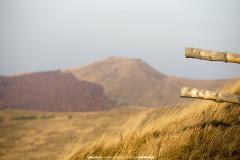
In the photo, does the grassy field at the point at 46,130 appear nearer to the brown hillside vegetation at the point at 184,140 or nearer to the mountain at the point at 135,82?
the brown hillside vegetation at the point at 184,140

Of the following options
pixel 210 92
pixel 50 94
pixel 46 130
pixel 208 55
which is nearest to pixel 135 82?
pixel 50 94

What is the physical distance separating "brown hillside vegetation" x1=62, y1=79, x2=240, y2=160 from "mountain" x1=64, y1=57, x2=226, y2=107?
26.1 m

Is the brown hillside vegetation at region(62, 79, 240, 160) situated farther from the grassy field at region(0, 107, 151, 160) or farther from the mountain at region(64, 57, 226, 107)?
the mountain at region(64, 57, 226, 107)

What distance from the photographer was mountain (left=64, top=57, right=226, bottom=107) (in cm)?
3428

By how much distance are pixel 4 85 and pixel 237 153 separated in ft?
104

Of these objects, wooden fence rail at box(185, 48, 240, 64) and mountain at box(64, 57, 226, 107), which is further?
mountain at box(64, 57, 226, 107)

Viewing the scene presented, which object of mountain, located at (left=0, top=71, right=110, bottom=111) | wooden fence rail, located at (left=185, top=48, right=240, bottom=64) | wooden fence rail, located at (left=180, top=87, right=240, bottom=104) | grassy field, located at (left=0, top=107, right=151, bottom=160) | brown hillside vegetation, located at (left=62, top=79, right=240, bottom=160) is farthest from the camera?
mountain, located at (left=0, top=71, right=110, bottom=111)

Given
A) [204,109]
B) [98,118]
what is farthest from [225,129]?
[98,118]

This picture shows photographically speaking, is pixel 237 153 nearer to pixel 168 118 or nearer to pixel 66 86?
pixel 168 118

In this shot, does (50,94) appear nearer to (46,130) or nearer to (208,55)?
(46,130)

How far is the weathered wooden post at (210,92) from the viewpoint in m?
5.09

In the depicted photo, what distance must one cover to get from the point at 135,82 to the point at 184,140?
104ft

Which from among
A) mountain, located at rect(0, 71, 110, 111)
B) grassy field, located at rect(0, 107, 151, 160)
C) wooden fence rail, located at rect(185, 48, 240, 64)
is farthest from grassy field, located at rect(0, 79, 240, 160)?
mountain, located at rect(0, 71, 110, 111)

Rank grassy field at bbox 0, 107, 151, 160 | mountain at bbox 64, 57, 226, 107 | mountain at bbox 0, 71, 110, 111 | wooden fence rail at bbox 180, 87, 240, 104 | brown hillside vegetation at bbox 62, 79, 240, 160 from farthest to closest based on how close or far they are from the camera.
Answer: mountain at bbox 64, 57, 226, 107 → mountain at bbox 0, 71, 110, 111 → grassy field at bbox 0, 107, 151, 160 → wooden fence rail at bbox 180, 87, 240, 104 → brown hillside vegetation at bbox 62, 79, 240, 160
